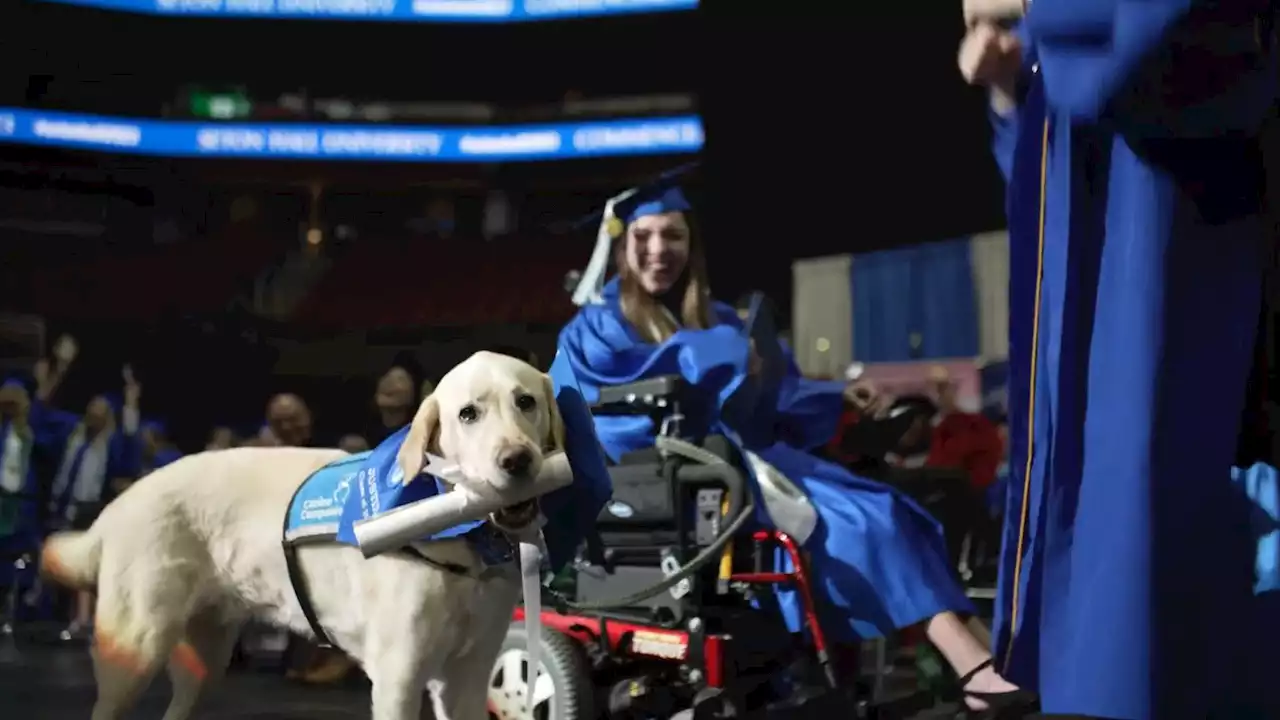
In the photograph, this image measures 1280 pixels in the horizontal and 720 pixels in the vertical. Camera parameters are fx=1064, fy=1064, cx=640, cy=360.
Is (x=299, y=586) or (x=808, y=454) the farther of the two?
(x=808, y=454)

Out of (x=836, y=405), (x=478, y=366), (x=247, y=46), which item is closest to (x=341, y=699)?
(x=836, y=405)

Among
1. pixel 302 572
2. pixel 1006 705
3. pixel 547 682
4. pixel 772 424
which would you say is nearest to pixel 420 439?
pixel 302 572

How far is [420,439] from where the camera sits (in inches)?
59.5

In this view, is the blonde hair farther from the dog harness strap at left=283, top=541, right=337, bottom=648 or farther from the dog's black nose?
the dog's black nose

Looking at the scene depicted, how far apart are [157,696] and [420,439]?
1.42 metres

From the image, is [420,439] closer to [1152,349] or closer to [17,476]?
[1152,349]

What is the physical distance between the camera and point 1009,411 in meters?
1.11

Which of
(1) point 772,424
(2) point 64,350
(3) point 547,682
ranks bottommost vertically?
(3) point 547,682

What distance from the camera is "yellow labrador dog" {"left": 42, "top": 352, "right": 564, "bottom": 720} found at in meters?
1.51

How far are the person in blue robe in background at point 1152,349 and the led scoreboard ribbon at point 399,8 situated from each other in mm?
5486

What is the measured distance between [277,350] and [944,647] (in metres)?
5.79

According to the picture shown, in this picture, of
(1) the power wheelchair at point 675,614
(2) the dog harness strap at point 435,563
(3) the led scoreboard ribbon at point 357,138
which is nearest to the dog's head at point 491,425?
(2) the dog harness strap at point 435,563

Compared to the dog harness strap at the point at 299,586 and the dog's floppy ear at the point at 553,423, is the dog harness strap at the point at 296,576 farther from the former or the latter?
the dog's floppy ear at the point at 553,423

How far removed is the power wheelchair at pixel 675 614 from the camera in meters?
2.06
